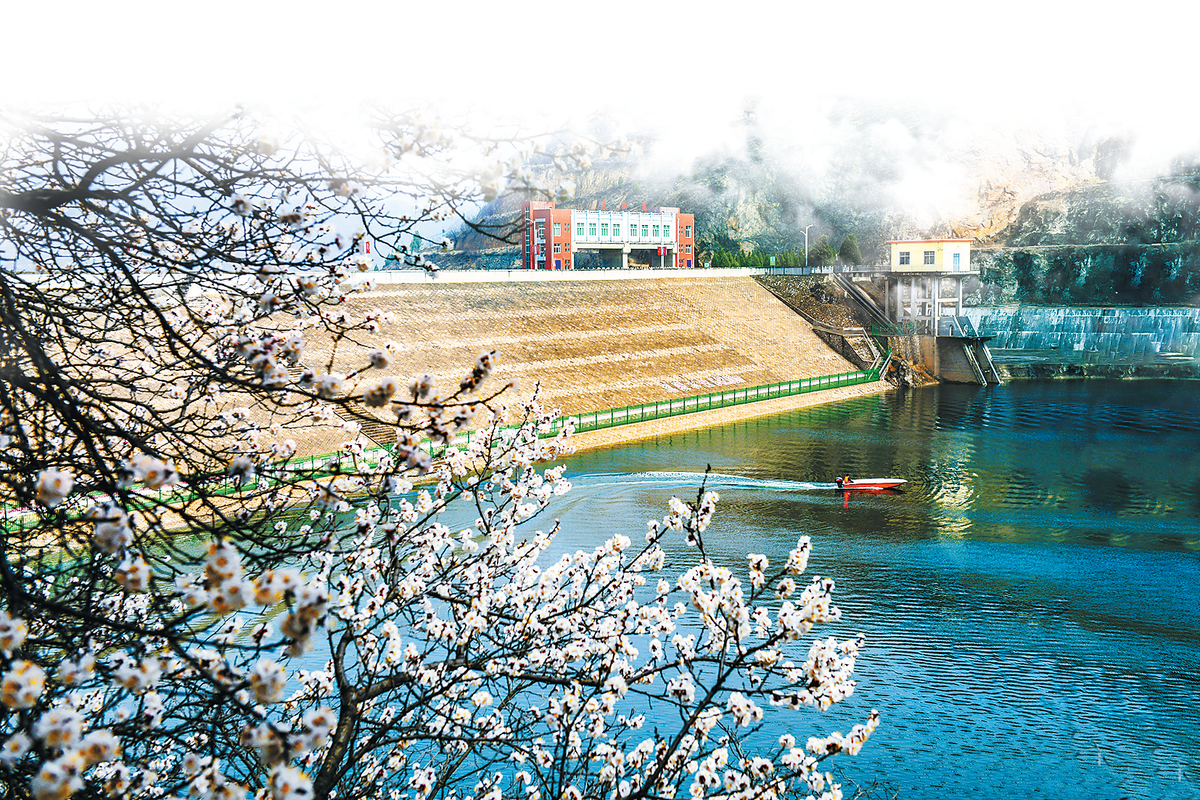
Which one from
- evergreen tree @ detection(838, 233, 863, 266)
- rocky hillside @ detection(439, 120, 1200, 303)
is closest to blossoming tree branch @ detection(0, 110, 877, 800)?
rocky hillside @ detection(439, 120, 1200, 303)

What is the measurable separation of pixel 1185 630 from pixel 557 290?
130 feet

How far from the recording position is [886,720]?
13500 millimetres

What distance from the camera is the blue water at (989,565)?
12.8 m

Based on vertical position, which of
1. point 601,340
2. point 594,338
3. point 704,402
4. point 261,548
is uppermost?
point 594,338

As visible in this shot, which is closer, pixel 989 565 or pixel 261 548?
pixel 261 548

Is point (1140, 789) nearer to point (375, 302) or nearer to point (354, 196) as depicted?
point (354, 196)

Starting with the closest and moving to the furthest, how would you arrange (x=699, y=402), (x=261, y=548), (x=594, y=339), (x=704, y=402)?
1. (x=261, y=548)
2. (x=699, y=402)
3. (x=704, y=402)
4. (x=594, y=339)

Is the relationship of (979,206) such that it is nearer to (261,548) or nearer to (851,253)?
(851,253)

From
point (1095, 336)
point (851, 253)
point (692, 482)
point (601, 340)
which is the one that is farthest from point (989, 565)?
→ point (851, 253)

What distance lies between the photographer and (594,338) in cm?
4709

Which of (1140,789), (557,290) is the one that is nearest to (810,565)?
(1140,789)

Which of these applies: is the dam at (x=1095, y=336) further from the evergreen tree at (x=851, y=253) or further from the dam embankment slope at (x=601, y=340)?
the dam embankment slope at (x=601, y=340)

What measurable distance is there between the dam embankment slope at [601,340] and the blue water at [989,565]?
17.8 feet

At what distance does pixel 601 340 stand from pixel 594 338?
1.25 feet
